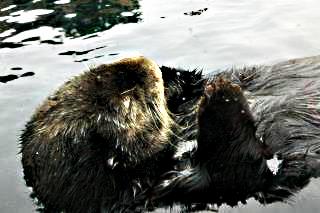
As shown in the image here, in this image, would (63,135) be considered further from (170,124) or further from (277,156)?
(277,156)

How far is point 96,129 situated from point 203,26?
297 centimetres

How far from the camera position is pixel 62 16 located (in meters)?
6.72

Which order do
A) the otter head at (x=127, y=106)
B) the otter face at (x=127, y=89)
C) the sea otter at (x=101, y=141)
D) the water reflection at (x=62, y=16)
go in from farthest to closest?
1. the water reflection at (x=62, y=16)
2. the otter face at (x=127, y=89)
3. the otter head at (x=127, y=106)
4. the sea otter at (x=101, y=141)

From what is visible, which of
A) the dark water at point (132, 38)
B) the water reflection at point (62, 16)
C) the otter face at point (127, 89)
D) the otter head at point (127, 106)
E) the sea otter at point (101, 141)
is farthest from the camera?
the water reflection at point (62, 16)

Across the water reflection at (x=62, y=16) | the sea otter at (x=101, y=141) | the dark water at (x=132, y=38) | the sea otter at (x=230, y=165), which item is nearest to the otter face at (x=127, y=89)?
the sea otter at (x=101, y=141)

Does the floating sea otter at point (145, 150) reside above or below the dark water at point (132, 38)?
above

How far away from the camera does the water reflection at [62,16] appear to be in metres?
6.21

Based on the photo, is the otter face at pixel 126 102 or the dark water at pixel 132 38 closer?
the otter face at pixel 126 102

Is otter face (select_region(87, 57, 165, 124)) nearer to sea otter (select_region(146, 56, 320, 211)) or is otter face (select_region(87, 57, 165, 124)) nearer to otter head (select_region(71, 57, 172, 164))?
otter head (select_region(71, 57, 172, 164))

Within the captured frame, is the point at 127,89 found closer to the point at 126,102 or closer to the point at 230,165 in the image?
the point at 126,102

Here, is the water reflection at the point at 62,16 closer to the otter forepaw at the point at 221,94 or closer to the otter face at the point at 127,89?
the otter face at the point at 127,89

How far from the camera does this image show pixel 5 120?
4.45 meters

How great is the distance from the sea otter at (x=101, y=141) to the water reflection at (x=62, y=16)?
104 inches

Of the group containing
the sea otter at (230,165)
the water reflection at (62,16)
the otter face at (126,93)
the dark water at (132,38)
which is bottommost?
the water reflection at (62,16)
